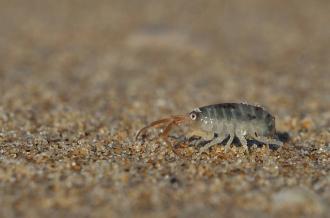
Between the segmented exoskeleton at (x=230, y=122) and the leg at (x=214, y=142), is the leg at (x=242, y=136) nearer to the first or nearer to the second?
the segmented exoskeleton at (x=230, y=122)

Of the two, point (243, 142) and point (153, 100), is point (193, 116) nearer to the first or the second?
point (243, 142)

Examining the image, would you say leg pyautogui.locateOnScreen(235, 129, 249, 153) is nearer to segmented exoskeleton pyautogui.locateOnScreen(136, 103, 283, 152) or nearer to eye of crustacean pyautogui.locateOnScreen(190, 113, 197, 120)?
segmented exoskeleton pyautogui.locateOnScreen(136, 103, 283, 152)

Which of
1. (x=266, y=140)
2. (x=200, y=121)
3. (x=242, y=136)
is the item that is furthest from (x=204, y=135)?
(x=266, y=140)

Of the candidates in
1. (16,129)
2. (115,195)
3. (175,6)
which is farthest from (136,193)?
(175,6)

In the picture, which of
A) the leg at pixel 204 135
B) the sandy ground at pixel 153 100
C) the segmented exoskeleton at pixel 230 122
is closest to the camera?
the sandy ground at pixel 153 100

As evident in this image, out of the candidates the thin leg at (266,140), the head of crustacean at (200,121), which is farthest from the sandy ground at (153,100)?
the head of crustacean at (200,121)
